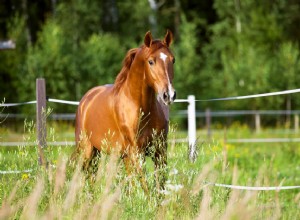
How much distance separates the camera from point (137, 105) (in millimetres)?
6902

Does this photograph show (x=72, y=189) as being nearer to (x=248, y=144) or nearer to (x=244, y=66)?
(x=248, y=144)

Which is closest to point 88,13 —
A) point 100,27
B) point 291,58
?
point 100,27

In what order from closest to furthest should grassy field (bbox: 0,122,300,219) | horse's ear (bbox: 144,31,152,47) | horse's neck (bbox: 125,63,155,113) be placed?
1. grassy field (bbox: 0,122,300,219)
2. horse's ear (bbox: 144,31,152,47)
3. horse's neck (bbox: 125,63,155,113)

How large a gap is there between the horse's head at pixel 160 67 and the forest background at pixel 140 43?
1891 cm

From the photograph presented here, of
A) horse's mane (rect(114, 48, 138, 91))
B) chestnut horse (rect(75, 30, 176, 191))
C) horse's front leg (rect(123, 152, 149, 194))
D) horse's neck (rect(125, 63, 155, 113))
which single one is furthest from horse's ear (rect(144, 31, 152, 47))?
horse's front leg (rect(123, 152, 149, 194))

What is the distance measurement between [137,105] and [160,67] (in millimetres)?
554

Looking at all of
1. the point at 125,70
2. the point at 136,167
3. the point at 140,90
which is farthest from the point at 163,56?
the point at 136,167

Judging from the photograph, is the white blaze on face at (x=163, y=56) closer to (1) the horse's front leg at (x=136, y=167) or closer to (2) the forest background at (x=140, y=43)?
(1) the horse's front leg at (x=136, y=167)

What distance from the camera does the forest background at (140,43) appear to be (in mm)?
27141

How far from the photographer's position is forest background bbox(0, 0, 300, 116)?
2714cm

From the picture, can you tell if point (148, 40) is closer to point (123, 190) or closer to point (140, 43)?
point (123, 190)

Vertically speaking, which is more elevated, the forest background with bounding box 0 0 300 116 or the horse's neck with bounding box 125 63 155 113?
the forest background with bounding box 0 0 300 116

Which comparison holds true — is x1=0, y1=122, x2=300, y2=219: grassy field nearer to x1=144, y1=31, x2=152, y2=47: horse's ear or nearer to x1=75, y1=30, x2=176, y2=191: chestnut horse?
x1=75, y1=30, x2=176, y2=191: chestnut horse

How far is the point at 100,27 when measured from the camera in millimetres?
34438
